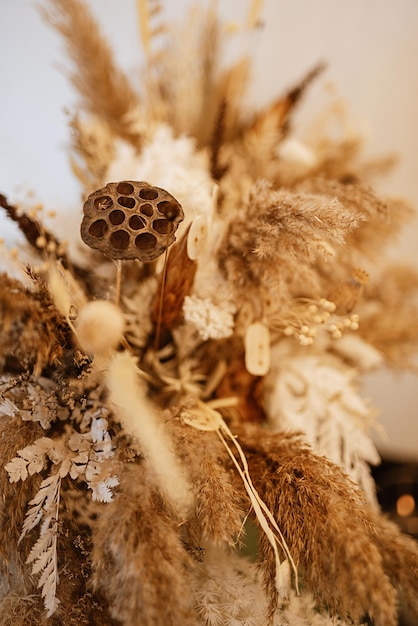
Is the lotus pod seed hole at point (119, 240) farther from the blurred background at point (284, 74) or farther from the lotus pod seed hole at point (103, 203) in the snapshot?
the blurred background at point (284, 74)

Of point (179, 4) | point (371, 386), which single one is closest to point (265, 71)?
point (179, 4)

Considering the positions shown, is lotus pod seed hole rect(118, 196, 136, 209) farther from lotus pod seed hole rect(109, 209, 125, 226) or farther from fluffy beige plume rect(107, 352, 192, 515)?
fluffy beige plume rect(107, 352, 192, 515)

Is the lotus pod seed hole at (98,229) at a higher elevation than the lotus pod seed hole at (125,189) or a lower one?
lower

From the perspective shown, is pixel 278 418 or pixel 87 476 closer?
pixel 87 476

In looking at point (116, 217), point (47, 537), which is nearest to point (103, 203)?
point (116, 217)

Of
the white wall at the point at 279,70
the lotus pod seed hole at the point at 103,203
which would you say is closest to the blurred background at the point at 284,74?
the white wall at the point at 279,70

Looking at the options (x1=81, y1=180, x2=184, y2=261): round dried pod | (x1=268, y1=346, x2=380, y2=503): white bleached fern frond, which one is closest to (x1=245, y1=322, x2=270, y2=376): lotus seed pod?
(x1=268, y1=346, x2=380, y2=503): white bleached fern frond

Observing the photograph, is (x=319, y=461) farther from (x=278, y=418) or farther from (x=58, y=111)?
(x=58, y=111)
